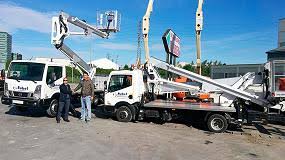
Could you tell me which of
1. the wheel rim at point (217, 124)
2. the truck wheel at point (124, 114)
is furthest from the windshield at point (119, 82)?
the wheel rim at point (217, 124)

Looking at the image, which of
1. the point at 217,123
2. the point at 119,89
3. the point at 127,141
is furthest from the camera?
the point at 119,89

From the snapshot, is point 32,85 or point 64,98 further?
point 32,85

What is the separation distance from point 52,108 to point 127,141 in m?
5.29

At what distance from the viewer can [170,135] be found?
10242 mm

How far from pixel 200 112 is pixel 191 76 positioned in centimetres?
142

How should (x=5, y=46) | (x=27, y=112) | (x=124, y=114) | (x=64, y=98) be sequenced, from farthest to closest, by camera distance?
(x=5, y=46)
(x=27, y=112)
(x=124, y=114)
(x=64, y=98)

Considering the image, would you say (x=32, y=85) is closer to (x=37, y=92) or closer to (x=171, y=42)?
(x=37, y=92)

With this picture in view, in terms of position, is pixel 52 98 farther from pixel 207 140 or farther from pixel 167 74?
pixel 207 140

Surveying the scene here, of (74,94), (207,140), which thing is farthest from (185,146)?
(74,94)

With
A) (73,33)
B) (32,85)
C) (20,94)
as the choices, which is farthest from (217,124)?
(73,33)

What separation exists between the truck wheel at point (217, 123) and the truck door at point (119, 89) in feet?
10.7

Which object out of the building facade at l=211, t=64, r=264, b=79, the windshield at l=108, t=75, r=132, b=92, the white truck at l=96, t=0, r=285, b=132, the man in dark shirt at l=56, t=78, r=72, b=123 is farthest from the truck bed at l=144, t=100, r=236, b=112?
the building facade at l=211, t=64, r=264, b=79

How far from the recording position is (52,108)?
13148 mm

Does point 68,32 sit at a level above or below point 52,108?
above
